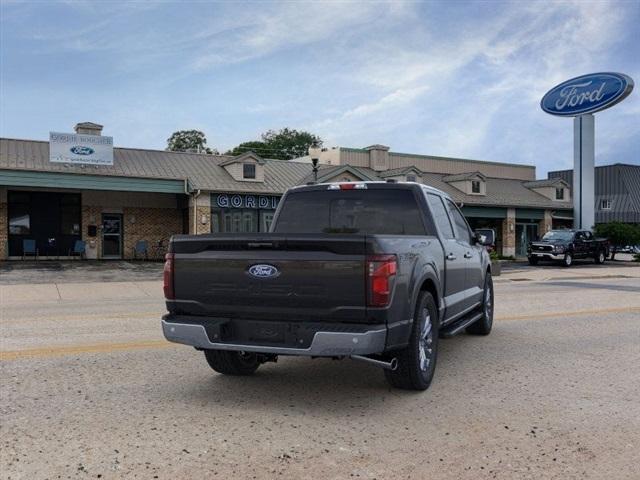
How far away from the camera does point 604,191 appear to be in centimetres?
6119

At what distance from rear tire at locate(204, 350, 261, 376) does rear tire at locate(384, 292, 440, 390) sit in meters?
1.40

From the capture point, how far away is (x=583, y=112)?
35.2m

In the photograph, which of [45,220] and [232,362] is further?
[45,220]

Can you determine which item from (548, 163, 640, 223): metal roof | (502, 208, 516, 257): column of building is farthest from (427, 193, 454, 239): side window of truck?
(548, 163, 640, 223): metal roof

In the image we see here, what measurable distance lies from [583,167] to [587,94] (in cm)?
424

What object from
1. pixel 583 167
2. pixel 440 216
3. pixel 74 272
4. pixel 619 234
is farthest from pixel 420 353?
pixel 619 234

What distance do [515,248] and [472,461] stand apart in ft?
123

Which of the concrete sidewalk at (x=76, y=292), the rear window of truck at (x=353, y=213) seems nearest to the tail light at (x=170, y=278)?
the rear window of truck at (x=353, y=213)

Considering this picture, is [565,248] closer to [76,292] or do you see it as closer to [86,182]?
[86,182]

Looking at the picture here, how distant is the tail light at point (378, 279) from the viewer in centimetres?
460

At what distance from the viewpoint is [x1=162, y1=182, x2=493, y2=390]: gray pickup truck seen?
15.2 ft

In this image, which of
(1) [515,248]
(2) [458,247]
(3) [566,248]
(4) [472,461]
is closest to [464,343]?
(2) [458,247]

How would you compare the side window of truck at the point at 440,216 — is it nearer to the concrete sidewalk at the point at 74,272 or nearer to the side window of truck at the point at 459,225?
the side window of truck at the point at 459,225

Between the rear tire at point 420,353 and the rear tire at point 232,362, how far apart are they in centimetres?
140
